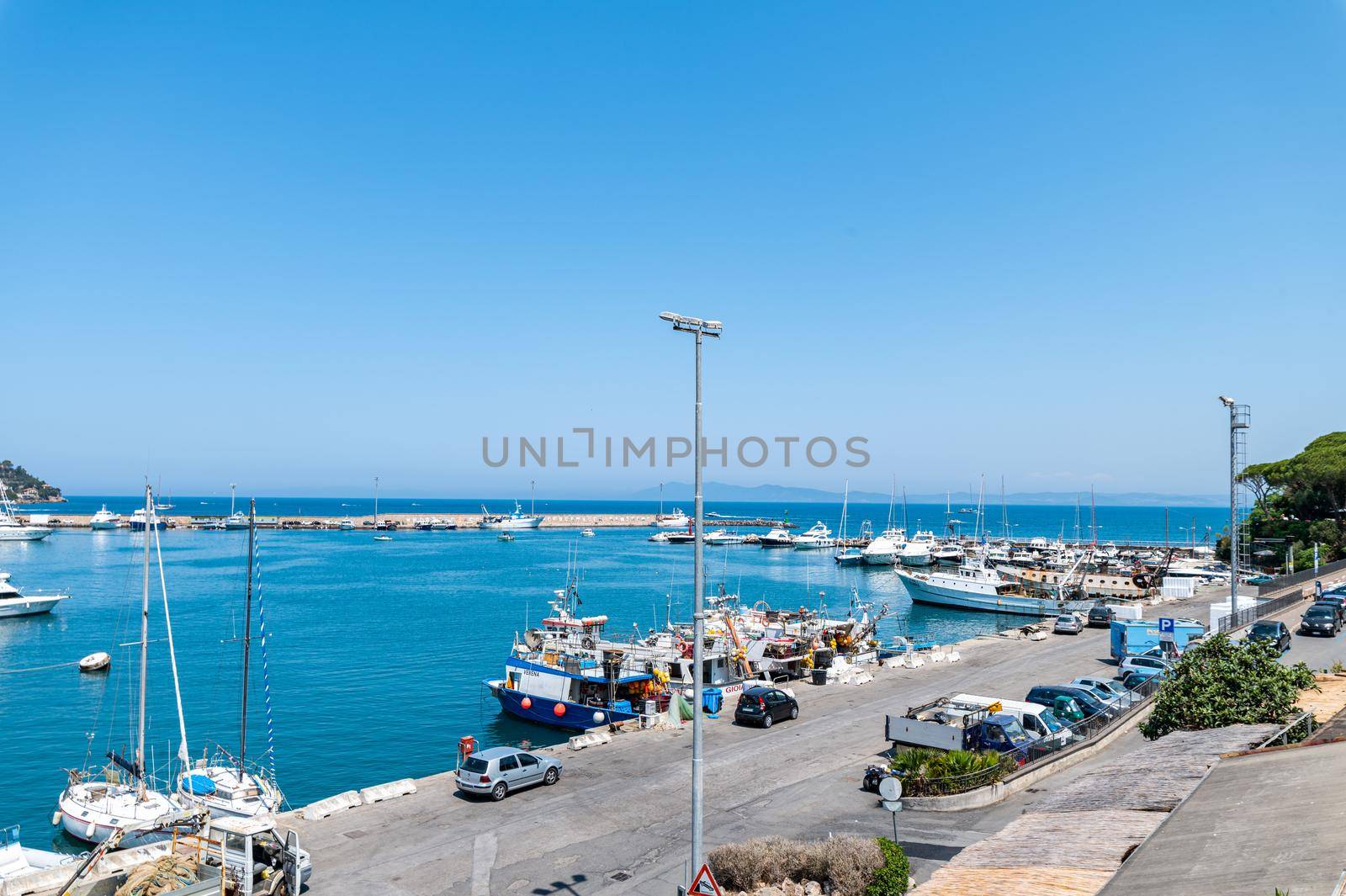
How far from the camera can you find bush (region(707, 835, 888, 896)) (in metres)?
14.7

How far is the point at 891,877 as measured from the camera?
47.6 ft

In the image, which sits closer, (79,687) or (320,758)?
(320,758)

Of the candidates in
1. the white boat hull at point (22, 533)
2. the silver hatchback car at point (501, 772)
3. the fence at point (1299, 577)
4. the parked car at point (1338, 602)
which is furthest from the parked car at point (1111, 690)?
the white boat hull at point (22, 533)

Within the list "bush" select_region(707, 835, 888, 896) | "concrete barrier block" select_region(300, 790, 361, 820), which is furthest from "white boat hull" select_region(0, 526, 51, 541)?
"bush" select_region(707, 835, 888, 896)

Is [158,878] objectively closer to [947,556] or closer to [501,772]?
[501,772]

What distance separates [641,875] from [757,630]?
1426 inches

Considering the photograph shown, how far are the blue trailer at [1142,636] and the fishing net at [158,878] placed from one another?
125 ft

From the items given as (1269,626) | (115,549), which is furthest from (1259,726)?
(115,549)

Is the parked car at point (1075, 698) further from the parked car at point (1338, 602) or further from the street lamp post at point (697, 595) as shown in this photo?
the parked car at point (1338, 602)

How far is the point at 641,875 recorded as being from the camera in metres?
17.2

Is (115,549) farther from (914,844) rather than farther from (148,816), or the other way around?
(914,844)

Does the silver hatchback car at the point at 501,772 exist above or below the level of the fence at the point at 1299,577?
below

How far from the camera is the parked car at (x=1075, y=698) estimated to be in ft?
89.2

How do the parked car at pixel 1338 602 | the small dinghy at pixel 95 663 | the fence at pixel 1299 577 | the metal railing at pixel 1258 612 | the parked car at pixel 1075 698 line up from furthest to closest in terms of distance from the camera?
the fence at pixel 1299 577 → the small dinghy at pixel 95 663 → the parked car at pixel 1338 602 → the metal railing at pixel 1258 612 → the parked car at pixel 1075 698
